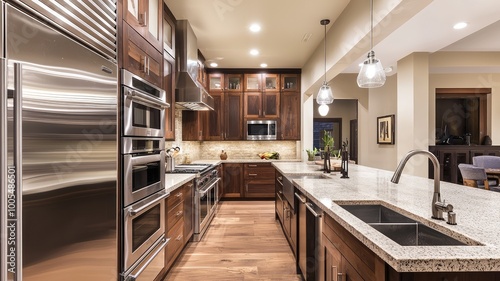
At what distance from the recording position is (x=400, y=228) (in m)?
1.35

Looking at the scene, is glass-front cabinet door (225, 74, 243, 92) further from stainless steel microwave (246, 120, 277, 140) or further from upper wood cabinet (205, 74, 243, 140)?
stainless steel microwave (246, 120, 277, 140)

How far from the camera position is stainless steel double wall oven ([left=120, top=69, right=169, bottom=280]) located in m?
1.64

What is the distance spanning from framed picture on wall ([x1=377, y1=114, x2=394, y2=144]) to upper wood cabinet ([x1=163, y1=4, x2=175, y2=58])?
503 cm

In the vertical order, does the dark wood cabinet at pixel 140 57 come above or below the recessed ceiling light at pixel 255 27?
below

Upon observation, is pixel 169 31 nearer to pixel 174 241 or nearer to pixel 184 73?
pixel 184 73

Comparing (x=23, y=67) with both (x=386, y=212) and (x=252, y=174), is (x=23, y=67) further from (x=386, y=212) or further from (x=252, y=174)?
(x=252, y=174)

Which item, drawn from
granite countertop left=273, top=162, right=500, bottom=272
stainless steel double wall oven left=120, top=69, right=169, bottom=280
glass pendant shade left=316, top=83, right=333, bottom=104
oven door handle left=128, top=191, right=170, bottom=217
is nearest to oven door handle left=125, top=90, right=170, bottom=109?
stainless steel double wall oven left=120, top=69, right=169, bottom=280

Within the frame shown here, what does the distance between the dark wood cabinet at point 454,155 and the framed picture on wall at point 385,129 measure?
3.27 feet

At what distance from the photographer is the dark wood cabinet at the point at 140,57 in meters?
1.74

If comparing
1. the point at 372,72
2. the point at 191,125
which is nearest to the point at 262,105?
the point at 191,125

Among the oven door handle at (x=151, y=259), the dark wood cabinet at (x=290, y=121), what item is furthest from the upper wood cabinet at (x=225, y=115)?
the oven door handle at (x=151, y=259)

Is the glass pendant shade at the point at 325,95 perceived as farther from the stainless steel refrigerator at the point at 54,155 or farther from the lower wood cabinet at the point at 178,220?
the stainless steel refrigerator at the point at 54,155

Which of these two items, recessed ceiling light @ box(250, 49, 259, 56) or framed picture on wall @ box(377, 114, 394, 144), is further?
framed picture on wall @ box(377, 114, 394, 144)

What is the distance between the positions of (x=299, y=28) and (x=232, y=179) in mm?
3269
